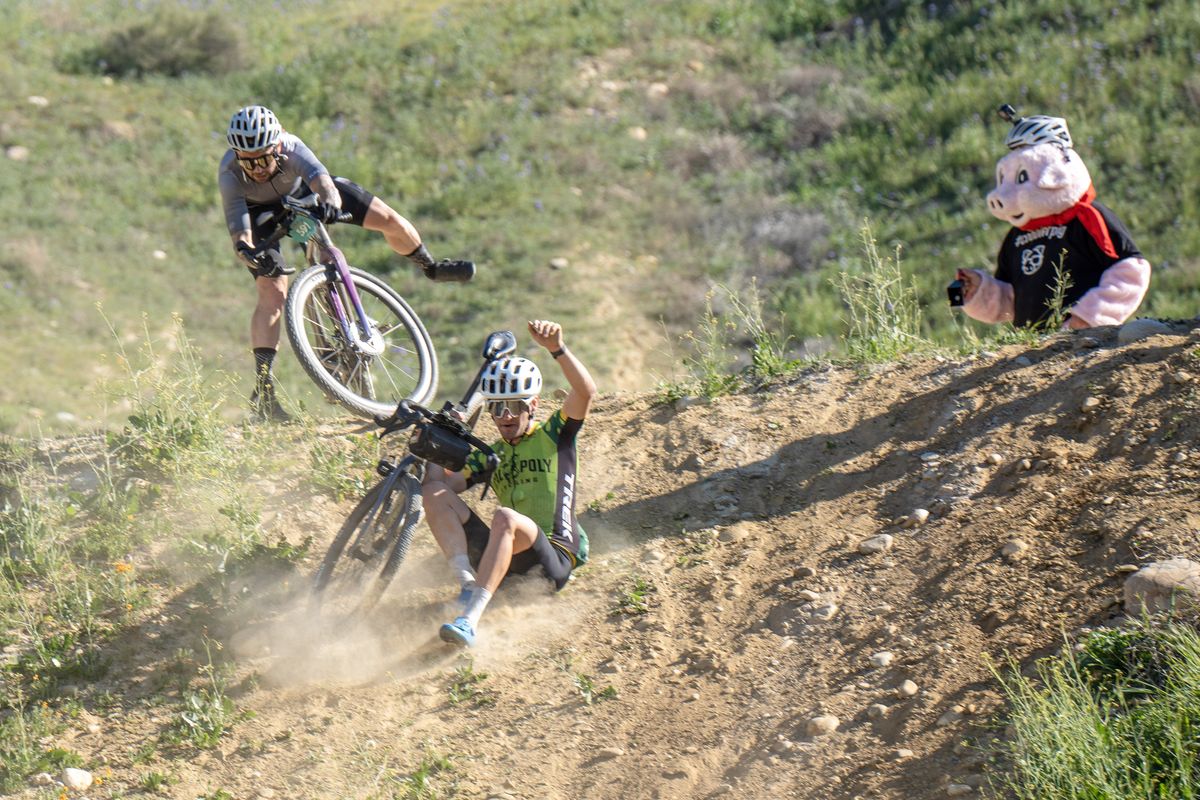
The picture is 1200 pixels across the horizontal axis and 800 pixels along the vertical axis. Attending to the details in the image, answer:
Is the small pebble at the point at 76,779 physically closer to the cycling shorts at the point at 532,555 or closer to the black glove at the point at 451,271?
the cycling shorts at the point at 532,555

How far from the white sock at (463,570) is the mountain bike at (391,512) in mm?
237

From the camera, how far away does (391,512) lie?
619 cm

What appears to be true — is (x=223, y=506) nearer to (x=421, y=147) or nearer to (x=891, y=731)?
(x=891, y=731)

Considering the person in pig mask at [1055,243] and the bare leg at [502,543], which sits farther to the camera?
the person in pig mask at [1055,243]

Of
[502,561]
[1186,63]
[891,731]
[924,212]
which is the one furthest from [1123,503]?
[1186,63]

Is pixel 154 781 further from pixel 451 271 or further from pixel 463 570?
pixel 451 271

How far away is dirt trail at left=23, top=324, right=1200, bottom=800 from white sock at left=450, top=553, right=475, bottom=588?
332 millimetres

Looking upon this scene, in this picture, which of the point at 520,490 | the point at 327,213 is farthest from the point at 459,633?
the point at 327,213

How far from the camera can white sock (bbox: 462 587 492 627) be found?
229 inches

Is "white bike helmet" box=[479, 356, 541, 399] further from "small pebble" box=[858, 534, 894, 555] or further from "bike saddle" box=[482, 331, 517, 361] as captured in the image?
"small pebble" box=[858, 534, 894, 555]

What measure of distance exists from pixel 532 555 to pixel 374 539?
2.45 feet

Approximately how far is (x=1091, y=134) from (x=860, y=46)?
14.7ft

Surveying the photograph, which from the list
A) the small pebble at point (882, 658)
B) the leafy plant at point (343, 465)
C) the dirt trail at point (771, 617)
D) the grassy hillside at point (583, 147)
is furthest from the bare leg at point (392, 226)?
the grassy hillside at point (583, 147)

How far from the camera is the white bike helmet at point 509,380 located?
20.2ft
